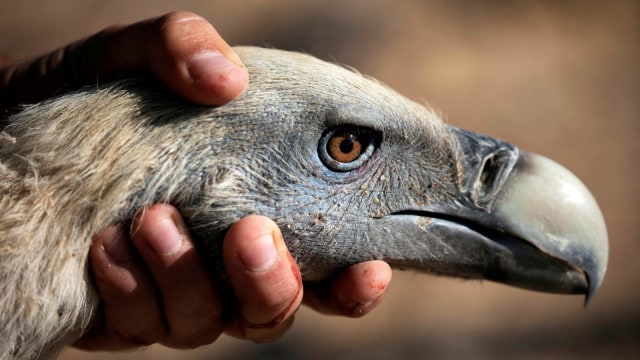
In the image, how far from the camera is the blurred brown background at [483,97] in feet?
20.7

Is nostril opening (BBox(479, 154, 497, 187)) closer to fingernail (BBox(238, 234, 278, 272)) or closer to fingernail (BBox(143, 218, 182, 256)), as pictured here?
fingernail (BBox(238, 234, 278, 272))

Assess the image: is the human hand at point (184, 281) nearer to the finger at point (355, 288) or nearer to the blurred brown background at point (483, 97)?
the finger at point (355, 288)

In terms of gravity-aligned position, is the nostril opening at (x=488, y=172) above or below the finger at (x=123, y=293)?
above

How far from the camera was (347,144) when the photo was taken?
263 centimetres

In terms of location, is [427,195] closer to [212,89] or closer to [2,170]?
[212,89]

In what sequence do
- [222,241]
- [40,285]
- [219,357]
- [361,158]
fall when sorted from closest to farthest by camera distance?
[40,285] < [222,241] < [361,158] < [219,357]

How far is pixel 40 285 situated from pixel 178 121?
59cm

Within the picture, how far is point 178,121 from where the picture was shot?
2.48 meters

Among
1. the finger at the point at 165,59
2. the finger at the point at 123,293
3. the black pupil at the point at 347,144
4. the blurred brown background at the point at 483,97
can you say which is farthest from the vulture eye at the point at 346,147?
the blurred brown background at the point at 483,97

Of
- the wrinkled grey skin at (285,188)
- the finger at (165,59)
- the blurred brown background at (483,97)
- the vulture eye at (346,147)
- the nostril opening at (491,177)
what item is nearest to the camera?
the wrinkled grey skin at (285,188)

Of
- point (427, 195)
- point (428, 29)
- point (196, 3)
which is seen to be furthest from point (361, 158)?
point (196, 3)

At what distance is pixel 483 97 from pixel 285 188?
5.46 metres

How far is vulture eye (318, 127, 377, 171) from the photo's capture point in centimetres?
260

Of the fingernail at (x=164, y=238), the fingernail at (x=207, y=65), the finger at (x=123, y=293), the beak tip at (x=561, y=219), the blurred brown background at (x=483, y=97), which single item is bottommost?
the blurred brown background at (x=483, y=97)
